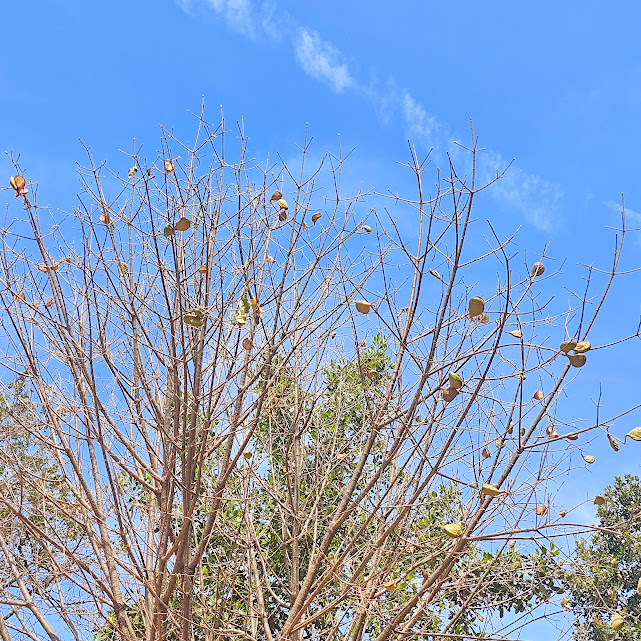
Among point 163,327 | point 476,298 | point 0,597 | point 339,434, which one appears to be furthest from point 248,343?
point 339,434

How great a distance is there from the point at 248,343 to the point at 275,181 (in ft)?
3.19

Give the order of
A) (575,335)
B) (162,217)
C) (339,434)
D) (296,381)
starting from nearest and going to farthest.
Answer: (575,335) < (162,217) < (296,381) < (339,434)

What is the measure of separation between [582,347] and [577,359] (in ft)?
0.17

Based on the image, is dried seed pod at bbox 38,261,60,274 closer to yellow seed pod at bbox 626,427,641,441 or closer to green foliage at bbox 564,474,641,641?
yellow seed pod at bbox 626,427,641,441

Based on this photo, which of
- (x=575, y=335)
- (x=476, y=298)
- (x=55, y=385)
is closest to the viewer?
(x=476, y=298)

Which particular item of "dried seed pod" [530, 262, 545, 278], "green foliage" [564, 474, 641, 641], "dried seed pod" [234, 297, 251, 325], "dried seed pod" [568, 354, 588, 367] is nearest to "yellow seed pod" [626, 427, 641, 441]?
"dried seed pod" [568, 354, 588, 367]

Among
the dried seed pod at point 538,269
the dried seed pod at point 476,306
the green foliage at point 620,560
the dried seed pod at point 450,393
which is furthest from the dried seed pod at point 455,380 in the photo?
the green foliage at point 620,560

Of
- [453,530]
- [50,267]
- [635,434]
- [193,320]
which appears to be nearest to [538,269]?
[635,434]

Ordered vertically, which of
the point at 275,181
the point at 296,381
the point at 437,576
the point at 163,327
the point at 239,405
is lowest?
the point at 437,576

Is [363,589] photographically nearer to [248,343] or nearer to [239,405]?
[239,405]

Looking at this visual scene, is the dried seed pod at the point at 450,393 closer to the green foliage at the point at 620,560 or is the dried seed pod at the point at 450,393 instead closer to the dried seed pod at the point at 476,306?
the dried seed pod at the point at 476,306

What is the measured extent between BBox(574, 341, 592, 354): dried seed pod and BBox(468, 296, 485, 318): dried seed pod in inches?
15.3

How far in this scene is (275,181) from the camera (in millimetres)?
3561

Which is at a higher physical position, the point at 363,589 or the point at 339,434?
the point at 339,434
